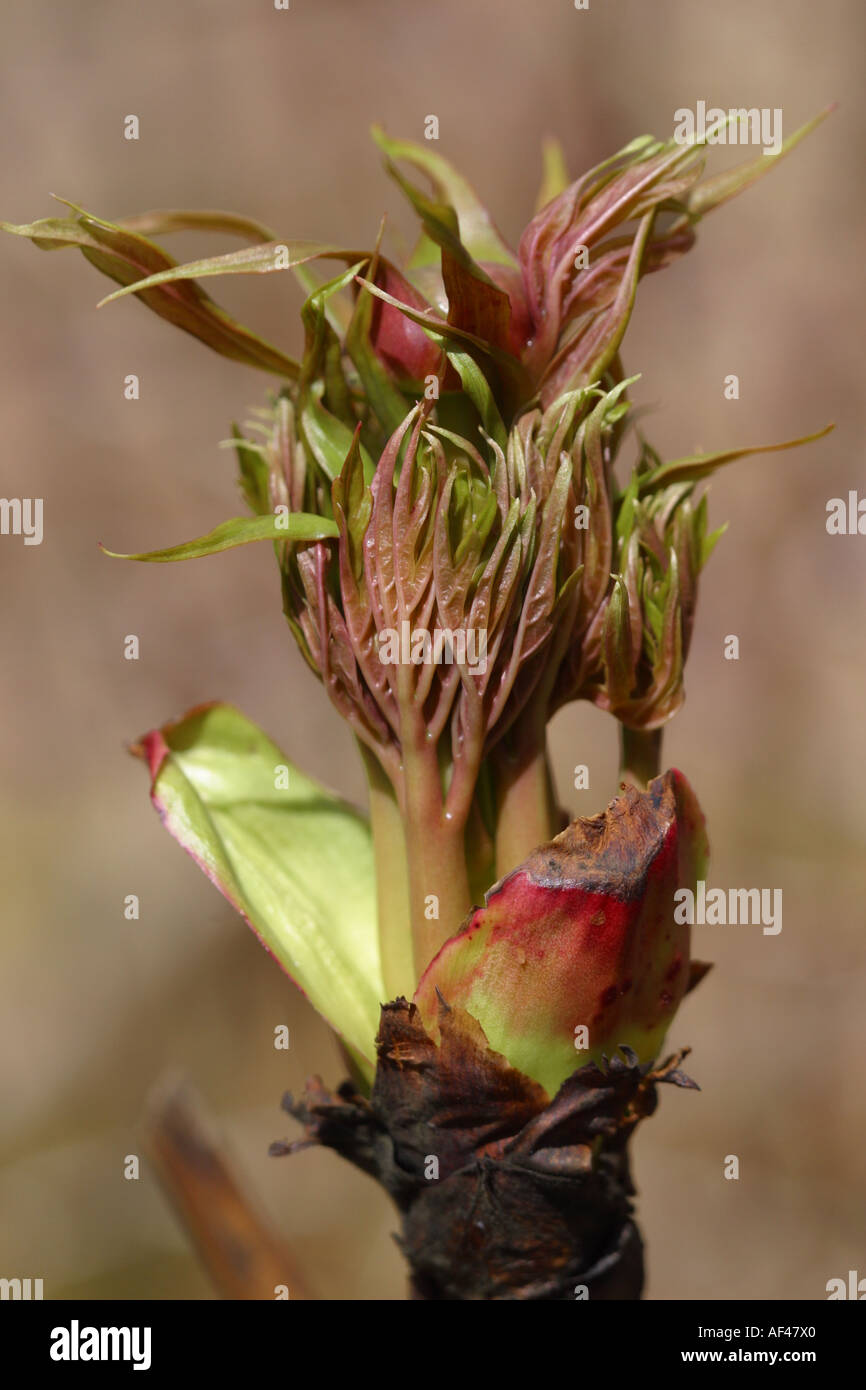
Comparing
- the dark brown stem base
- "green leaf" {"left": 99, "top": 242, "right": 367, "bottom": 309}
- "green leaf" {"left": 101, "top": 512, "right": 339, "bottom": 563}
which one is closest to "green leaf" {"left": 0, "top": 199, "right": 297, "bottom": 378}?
"green leaf" {"left": 99, "top": 242, "right": 367, "bottom": 309}

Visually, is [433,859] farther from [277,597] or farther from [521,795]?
[277,597]

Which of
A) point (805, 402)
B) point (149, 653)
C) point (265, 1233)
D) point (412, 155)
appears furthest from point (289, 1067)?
point (412, 155)

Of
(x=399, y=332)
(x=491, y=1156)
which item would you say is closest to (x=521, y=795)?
(x=491, y=1156)

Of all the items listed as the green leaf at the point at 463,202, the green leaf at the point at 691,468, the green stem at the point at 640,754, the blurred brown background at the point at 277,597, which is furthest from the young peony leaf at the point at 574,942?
the blurred brown background at the point at 277,597

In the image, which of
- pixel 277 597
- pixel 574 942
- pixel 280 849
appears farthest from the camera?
pixel 277 597

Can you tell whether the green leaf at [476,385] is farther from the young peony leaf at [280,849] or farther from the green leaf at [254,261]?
the young peony leaf at [280,849]
